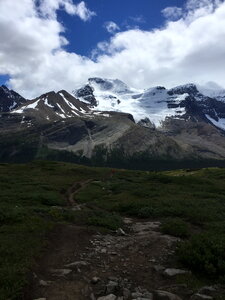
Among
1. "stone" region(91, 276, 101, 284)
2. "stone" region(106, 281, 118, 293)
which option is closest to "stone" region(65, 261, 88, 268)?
"stone" region(91, 276, 101, 284)

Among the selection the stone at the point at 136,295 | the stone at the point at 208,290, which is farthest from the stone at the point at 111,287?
the stone at the point at 208,290

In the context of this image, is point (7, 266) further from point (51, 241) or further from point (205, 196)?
point (205, 196)

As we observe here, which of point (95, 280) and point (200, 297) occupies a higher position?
point (95, 280)

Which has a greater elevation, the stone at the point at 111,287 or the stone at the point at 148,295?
the stone at the point at 111,287

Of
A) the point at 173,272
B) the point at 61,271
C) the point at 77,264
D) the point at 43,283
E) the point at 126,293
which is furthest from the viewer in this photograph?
the point at 77,264

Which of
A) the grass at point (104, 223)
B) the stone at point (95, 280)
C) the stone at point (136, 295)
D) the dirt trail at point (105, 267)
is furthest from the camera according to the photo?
the grass at point (104, 223)

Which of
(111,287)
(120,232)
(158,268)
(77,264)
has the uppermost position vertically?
(120,232)

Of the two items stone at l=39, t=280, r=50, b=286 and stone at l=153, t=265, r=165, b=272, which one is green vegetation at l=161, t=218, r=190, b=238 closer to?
stone at l=153, t=265, r=165, b=272

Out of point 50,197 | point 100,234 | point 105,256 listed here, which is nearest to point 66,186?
point 50,197

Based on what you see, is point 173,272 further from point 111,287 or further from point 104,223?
point 104,223

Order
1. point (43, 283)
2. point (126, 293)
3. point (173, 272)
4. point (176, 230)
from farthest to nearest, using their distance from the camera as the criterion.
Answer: point (176, 230), point (173, 272), point (43, 283), point (126, 293)

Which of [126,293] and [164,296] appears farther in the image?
[126,293]

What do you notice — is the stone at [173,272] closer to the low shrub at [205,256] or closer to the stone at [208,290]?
the low shrub at [205,256]

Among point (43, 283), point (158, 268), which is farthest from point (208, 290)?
point (43, 283)
